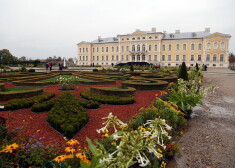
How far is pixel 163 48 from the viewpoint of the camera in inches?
1785

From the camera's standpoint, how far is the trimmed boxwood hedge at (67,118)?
4.02 m

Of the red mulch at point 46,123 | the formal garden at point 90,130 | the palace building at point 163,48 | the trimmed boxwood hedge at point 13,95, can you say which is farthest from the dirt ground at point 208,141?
the palace building at point 163,48

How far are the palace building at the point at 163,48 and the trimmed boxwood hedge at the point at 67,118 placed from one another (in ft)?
139

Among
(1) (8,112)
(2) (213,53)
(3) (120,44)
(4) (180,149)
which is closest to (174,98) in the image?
(4) (180,149)

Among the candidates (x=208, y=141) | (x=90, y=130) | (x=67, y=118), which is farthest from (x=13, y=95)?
(x=208, y=141)

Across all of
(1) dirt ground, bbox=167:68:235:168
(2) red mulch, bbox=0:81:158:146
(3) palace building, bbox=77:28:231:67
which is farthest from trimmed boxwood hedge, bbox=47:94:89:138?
(3) palace building, bbox=77:28:231:67

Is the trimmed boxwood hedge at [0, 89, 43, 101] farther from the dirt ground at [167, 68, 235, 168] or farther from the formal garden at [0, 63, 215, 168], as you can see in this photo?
the dirt ground at [167, 68, 235, 168]

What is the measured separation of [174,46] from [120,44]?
50.0 feet

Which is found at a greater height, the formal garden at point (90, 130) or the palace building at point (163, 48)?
the palace building at point (163, 48)

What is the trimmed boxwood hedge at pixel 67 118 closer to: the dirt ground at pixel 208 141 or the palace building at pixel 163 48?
the dirt ground at pixel 208 141

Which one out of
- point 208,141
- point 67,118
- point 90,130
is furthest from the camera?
point 67,118

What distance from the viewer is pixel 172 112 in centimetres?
466

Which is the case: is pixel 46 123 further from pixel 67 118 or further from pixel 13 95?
pixel 13 95

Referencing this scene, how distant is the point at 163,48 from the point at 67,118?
4438 cm
